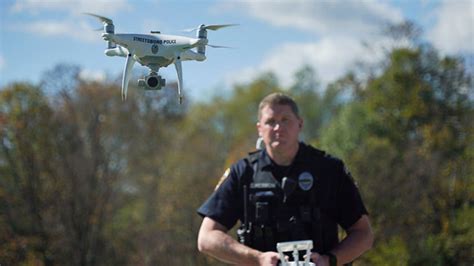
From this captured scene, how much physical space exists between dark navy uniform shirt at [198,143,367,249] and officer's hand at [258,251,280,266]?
56 cm

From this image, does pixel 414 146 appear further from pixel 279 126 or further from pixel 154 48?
pixel 154 48

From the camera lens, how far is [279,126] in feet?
17.1

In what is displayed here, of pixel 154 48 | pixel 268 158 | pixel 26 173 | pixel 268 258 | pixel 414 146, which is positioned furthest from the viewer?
pixel 414 146

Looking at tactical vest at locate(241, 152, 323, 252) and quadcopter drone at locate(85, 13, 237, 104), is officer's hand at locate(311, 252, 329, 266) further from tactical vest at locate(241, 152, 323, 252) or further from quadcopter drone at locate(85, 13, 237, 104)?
quadcopter drone at locate(85, 13, 237, 104)

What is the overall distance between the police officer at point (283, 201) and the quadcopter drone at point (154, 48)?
1680mm

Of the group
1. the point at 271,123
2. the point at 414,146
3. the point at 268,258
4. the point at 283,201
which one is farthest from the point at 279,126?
the point at 414,146

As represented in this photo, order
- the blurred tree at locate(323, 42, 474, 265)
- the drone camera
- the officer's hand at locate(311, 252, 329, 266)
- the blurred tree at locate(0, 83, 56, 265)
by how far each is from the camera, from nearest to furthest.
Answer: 1. the drone camera
2. the officer's hand at locate(311, 252, 329, 266)
3. the blurred tree at locate(323, 42, 474, 265)
4. the blurred tree at locate(0, 83, 56, 265)

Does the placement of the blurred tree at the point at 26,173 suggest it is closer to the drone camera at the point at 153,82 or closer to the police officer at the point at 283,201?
the police officer at the point at 283,201

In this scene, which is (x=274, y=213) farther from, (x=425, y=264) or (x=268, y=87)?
(x=268, y=87)

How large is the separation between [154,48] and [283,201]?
1924 millimetres

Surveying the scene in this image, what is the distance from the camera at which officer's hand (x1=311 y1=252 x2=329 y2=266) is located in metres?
4.59

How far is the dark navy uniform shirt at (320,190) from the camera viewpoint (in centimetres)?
529

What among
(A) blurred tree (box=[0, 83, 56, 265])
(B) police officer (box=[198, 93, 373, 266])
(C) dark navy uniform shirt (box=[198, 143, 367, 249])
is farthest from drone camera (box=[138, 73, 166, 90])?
(A) blurred tree (box=[0, 83, 56, 265])

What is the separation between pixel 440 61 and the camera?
3222 cm
